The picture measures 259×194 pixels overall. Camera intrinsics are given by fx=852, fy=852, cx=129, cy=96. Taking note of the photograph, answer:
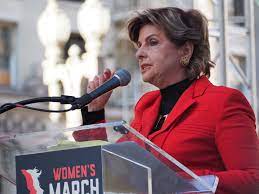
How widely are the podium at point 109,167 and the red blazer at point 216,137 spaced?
144mm

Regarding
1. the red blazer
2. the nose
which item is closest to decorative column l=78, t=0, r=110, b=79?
the nose

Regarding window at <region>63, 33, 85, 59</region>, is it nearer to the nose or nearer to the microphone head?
the nose

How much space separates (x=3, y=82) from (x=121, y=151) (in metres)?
15.6

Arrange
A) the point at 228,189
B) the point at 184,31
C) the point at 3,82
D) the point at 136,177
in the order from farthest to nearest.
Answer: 1. the point at 3,82
2. the point at 184,31
3. the point at 228,189
4. the point at 136,177

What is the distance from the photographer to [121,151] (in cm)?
223

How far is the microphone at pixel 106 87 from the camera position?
2.47 metres

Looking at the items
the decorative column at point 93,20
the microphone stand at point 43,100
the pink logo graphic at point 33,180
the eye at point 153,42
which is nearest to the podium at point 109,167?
the pink logo graphic at point 33,180

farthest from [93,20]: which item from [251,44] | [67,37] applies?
[251,44]

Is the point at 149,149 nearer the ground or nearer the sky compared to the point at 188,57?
nearer the ground

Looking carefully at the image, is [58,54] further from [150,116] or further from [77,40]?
[150,116]

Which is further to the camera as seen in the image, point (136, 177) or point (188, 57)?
point (188, 57)

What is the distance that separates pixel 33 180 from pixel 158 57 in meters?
0.69

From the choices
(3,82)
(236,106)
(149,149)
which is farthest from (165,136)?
(3,82)

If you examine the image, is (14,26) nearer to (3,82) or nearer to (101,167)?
(3,82)
